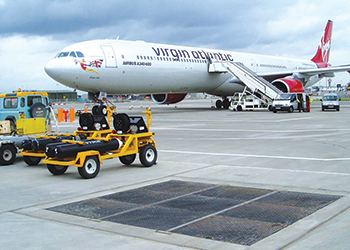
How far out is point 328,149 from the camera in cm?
1202

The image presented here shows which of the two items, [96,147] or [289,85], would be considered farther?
[289,85]

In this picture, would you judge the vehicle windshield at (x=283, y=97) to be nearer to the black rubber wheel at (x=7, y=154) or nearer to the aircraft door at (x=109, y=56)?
the aircraft door at (x=109, y=56)

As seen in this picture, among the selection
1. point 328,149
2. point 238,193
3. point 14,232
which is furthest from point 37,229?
point 328,149

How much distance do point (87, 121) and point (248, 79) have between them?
26999 millimetres

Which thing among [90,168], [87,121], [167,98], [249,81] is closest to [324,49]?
[249,81]

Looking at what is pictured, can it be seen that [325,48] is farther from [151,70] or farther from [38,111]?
[38,111]

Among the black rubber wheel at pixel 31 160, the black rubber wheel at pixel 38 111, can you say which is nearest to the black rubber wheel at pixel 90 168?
the black rubber wheel at pixel 31 160

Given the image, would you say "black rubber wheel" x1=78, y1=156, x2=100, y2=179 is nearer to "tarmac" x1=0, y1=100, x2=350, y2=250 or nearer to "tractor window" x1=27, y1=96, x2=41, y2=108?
"tarmac" x1=0, y1=100, x2=350, y2=250

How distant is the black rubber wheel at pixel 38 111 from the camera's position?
13.3 meters

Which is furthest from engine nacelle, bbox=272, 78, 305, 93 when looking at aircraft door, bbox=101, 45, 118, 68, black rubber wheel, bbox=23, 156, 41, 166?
black rubber wheel, bbox=23, 156, 41, 166

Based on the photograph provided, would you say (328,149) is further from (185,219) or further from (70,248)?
(70,248)

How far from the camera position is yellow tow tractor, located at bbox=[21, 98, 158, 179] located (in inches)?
343

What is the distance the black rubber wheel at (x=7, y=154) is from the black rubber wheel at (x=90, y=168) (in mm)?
3173

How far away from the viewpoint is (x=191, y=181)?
8.27m
